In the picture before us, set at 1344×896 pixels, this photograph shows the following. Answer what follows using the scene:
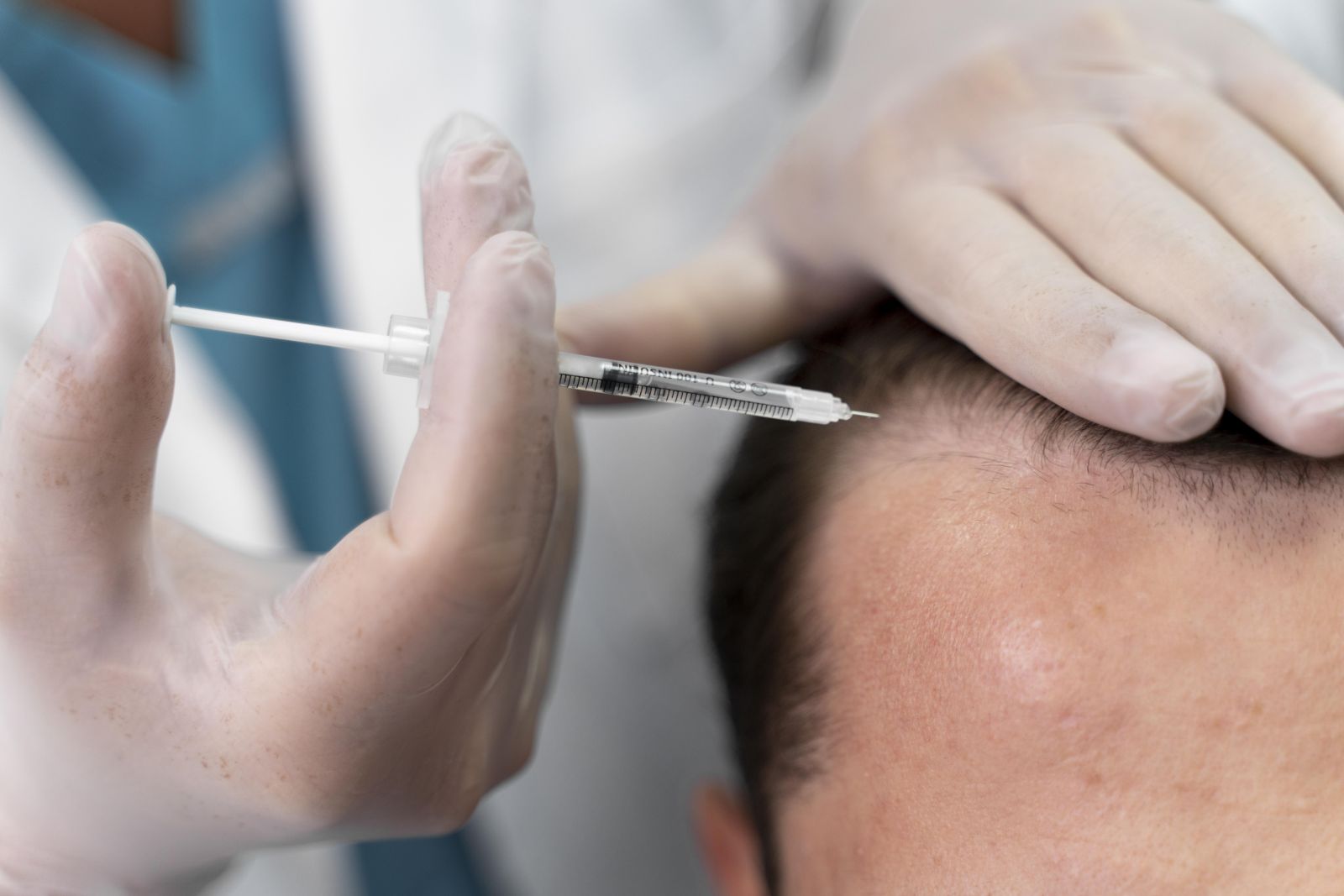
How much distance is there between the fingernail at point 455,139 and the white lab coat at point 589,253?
1.51ft

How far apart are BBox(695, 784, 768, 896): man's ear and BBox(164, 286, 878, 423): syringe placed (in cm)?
48

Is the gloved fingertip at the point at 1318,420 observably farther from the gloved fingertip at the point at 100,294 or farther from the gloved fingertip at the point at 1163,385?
the gloved fingertip at the point at 100,294

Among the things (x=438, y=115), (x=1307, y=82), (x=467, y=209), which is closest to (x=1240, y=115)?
(x=1307, y=82)

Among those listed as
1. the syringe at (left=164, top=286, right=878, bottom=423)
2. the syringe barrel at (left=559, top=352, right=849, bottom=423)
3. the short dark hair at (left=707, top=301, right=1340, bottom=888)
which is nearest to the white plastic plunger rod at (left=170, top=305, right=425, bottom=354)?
the syringe at (left=164, top=286, right=878, bottom=423)

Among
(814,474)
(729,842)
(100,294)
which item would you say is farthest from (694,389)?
(729,842)

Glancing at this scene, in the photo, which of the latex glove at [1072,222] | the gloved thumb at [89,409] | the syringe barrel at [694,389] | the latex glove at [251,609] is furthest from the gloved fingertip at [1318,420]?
the gloved thumb at [89,409]

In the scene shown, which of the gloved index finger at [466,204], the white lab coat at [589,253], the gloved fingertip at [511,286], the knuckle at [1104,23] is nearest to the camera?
the gloved fingertip at [511,286]

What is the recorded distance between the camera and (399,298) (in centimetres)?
130

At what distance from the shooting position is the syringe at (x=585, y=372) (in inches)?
27.4

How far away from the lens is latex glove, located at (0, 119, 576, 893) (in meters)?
0.64

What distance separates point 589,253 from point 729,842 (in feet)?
2.53

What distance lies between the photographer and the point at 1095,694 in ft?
2.27

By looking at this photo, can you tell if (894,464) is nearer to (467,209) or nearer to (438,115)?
(467,209)

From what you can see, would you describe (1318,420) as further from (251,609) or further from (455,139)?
(251,609)
